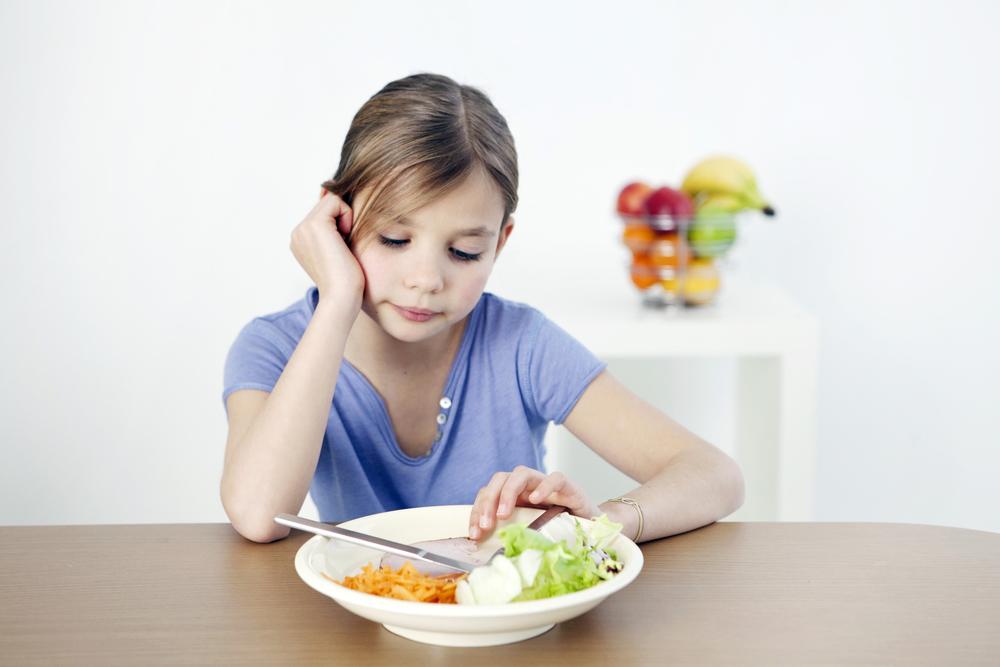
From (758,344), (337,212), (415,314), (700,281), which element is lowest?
(758,344)

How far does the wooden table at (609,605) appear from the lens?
0.80 m

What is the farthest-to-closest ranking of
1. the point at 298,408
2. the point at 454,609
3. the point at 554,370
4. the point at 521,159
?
the point at 521,159
the point at 554,370
the point at 298,408
the point at 454,609

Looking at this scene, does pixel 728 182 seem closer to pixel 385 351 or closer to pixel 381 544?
pixel 385 351

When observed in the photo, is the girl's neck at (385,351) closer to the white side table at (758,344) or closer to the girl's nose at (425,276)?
the girl's nose at (425,276)

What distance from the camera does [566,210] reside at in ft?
8.56

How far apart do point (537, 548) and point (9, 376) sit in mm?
2193

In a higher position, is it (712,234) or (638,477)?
(712,234)

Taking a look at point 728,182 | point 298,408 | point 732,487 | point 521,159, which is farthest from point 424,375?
point 521,159

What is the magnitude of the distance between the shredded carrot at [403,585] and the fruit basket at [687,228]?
4.04ft

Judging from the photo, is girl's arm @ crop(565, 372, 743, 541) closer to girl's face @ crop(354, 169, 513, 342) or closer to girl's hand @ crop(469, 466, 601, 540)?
girl's hand @ crop(469, 466, 601, 540)

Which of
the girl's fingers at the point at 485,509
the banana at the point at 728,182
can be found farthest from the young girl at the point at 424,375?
the banana at the point at 728,182

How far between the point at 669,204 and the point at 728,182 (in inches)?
5.4

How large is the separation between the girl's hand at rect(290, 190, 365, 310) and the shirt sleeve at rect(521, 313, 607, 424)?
→ 0.27m

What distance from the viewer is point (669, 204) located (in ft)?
6.55
